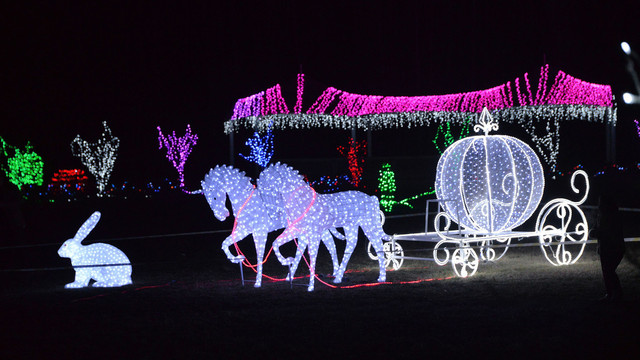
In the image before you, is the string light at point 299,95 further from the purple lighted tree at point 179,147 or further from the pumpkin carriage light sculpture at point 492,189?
the purple lighted tree at point 179,147

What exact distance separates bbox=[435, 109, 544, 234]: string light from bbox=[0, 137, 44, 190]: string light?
83.8 feet

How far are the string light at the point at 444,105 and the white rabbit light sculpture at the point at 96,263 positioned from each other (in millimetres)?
12481

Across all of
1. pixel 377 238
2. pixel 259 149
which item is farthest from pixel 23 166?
pixel 377 238

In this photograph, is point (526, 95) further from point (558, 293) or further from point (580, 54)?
point (558, 293)

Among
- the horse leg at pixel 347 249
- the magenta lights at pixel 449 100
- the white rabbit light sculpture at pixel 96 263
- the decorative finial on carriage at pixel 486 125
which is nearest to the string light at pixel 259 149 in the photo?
the magenta lights at pixel 449 100

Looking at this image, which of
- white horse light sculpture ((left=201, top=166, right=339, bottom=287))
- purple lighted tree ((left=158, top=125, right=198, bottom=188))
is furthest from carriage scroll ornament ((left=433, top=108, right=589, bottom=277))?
purple lighted tree ((left=158, top=125, right=198, bottom=188))

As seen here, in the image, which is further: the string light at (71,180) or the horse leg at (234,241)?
the string light at (71,180)

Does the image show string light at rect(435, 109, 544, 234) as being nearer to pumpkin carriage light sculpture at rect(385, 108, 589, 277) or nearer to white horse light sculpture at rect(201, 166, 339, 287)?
pumpkin carriage light sculpture at rect(385, 108, 589, 277)

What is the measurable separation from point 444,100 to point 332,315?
661 inches

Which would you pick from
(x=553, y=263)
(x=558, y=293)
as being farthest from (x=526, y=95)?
(x=558, y=293)

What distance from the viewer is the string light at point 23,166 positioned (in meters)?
32.2

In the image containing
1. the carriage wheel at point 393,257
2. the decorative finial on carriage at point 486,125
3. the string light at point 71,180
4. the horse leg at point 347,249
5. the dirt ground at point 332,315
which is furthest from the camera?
the string light at point 71,180

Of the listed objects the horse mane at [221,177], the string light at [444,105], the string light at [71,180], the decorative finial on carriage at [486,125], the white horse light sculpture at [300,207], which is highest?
the string light at [444,105]

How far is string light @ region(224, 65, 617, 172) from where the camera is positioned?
73.3ft
